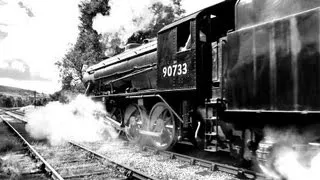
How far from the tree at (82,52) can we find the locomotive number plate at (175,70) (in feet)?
71.6

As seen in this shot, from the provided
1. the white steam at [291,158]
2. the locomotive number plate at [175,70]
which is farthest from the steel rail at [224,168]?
the locomotive number plate at [175,70]

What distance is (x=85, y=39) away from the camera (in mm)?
29906

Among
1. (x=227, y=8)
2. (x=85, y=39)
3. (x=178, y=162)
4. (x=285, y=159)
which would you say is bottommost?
(x=178, y=162)

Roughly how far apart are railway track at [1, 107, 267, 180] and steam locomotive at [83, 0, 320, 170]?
336mm

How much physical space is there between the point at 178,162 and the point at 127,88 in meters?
3.50

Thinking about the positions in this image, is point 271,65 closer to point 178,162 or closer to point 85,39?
point 178,162

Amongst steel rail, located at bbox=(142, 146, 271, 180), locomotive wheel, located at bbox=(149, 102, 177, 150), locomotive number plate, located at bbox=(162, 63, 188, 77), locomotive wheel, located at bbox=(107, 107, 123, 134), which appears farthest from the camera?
locomotive wheel, located at bbox=(107, 107, 123, 134)

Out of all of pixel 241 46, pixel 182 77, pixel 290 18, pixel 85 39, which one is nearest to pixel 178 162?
pixel 182 77

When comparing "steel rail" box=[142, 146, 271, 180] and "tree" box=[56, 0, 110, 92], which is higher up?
"tree" box=[56, 0, 110, 92]

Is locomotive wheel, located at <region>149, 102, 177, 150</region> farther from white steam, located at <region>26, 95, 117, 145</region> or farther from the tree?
the tree

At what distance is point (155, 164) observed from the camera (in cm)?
652

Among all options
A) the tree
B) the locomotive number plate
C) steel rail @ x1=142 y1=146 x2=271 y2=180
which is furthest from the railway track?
the tree

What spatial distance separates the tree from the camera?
28750 mm

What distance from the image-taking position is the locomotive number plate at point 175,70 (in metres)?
6.25
